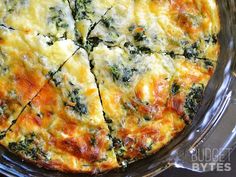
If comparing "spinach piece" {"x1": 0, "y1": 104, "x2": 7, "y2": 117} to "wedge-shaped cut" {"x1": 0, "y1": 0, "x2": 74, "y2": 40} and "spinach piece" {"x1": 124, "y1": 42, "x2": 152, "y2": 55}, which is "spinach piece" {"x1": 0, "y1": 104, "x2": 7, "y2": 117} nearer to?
"wedge-shaped cut" {"x1": 0, "y1": 0, "x2": 74, "y2": 40}

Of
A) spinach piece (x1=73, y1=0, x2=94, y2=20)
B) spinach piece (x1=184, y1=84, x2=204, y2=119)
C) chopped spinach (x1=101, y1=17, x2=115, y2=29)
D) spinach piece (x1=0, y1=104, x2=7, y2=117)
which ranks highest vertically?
spinach piece (x1=73, y1=0, x2=94, y2=20)

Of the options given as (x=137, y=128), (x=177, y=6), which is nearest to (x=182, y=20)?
(x=177, y=6)

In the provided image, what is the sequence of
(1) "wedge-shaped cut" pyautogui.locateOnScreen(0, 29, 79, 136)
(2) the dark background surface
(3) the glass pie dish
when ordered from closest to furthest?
(1) "wedge-shaped cut" pyautogui.locateOnScreen(0, 29, 79, 136) < (3) the glass pie dish < (2) the dark background surface

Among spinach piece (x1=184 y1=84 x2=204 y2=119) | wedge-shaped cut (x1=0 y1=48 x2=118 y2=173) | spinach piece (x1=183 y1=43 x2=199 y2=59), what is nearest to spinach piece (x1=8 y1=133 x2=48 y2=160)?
wedge-shaped cut (x1=0 y1=48 x2=118 y2=173)

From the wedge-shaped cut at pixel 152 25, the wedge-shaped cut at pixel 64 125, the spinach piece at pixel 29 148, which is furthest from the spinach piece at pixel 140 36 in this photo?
the spinach piece at pixel 29 148

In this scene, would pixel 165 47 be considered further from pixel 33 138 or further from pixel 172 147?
pixel 33 138

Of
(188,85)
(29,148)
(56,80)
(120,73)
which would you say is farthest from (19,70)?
(188,85)

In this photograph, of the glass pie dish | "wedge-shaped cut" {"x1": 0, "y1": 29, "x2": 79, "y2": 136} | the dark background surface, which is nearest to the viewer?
"wedge-shaped cut" {"x1": 0, "y1": 29, "x2": 79, "y2": 136}
